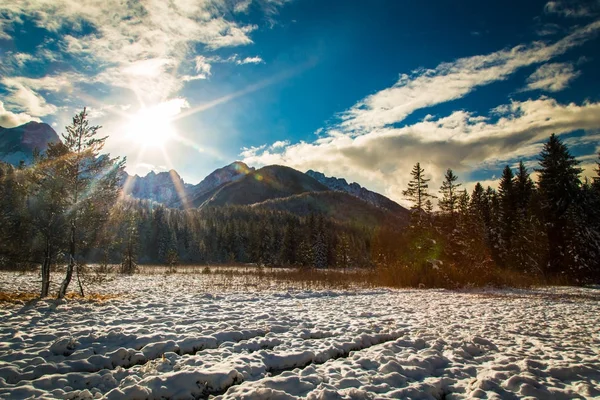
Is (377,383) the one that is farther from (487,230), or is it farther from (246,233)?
(246,233)

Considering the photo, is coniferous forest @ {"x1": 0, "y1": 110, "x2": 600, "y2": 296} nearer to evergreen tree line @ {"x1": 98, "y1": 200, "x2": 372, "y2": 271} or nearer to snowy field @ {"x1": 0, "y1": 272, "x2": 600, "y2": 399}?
evergreen tree line @ {"x1": 98, "y1": 200, "x2": 372, "y2": 271}

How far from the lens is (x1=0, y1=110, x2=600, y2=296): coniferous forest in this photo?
1314 cm

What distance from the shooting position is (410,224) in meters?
32.2

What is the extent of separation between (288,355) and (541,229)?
34.8 metres

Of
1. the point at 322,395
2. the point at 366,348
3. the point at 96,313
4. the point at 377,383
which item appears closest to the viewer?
the point at 322,395

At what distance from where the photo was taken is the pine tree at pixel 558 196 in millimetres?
28953

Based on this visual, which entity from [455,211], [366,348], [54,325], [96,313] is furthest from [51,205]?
[455,211]

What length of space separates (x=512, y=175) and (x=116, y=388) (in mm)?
49225

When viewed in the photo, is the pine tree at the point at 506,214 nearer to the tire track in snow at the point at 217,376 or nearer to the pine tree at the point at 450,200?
the pine tree at the point at 450,200

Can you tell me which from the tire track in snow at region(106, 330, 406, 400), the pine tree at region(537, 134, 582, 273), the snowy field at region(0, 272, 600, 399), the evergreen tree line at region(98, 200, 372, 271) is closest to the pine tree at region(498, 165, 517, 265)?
the pine tree at region(537, 134, 582, 273)

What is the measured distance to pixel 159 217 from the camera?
9875 centimetres

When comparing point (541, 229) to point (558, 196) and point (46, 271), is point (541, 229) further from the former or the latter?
point (46, 271)

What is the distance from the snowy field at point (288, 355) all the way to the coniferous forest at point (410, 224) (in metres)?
4.55

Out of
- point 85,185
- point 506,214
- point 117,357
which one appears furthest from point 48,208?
point 506,214
